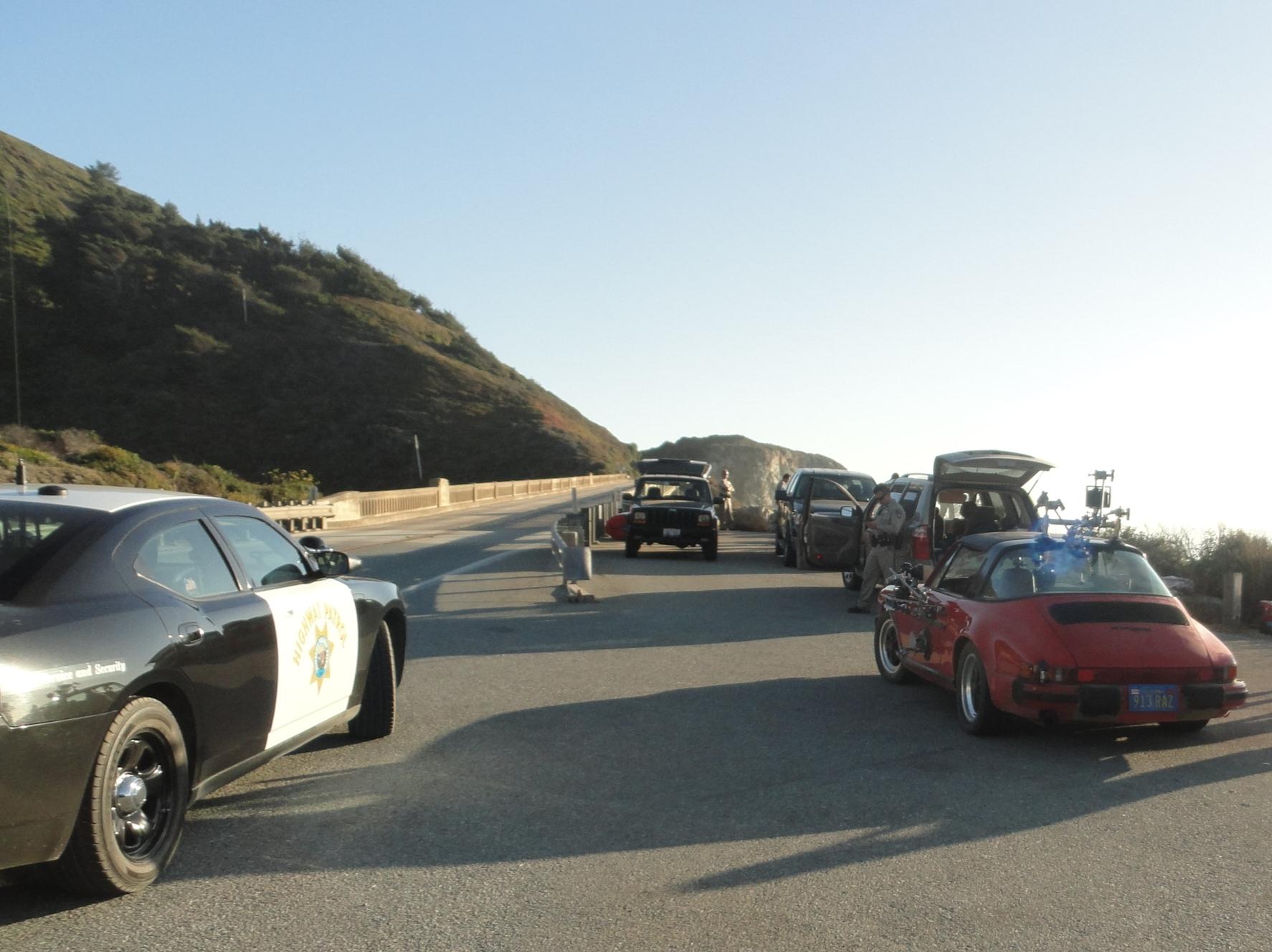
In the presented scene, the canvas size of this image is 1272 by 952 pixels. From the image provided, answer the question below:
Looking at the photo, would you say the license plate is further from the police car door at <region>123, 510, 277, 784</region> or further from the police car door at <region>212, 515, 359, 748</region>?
the police car door at <region>123, 510, 277, 784</region>

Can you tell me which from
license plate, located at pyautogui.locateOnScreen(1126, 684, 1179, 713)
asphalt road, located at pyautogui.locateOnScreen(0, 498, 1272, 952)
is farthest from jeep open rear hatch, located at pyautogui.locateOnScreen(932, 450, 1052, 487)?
license plate, located at pyautogui.locateOnScreen(1126, 684, 1179, 713)

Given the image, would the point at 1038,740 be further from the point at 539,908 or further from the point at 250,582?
the point at 250,582

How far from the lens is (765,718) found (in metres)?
8.99

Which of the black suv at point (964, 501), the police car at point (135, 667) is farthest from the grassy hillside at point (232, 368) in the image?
the police car at point (135, 667)

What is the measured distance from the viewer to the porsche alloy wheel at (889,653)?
34.4 ft

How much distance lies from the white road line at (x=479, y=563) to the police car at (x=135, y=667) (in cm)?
1102

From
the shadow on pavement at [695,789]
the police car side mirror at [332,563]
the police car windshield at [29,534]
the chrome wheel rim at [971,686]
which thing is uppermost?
the police car windshield at [29,534]

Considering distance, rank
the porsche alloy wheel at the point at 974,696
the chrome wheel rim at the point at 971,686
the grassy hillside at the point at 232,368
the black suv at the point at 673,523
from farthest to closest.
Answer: the grassy hillside at the point at 232,368 → the black suv at the point at 673,523 → the chrome wheel rim at the point at 971,686 → the porsche alloy wheel at the point at 974,696

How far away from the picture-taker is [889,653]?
35.3 ft

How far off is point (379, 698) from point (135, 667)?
3.26m

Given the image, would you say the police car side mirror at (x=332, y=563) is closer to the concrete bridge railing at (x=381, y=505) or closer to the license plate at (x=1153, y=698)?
the license plate at (x=1153, y=698)

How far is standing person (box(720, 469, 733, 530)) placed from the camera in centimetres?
3631

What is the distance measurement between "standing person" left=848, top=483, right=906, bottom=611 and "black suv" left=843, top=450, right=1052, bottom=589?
5.1 inches

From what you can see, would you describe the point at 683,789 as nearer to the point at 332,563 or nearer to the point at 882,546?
the point at 332,563
